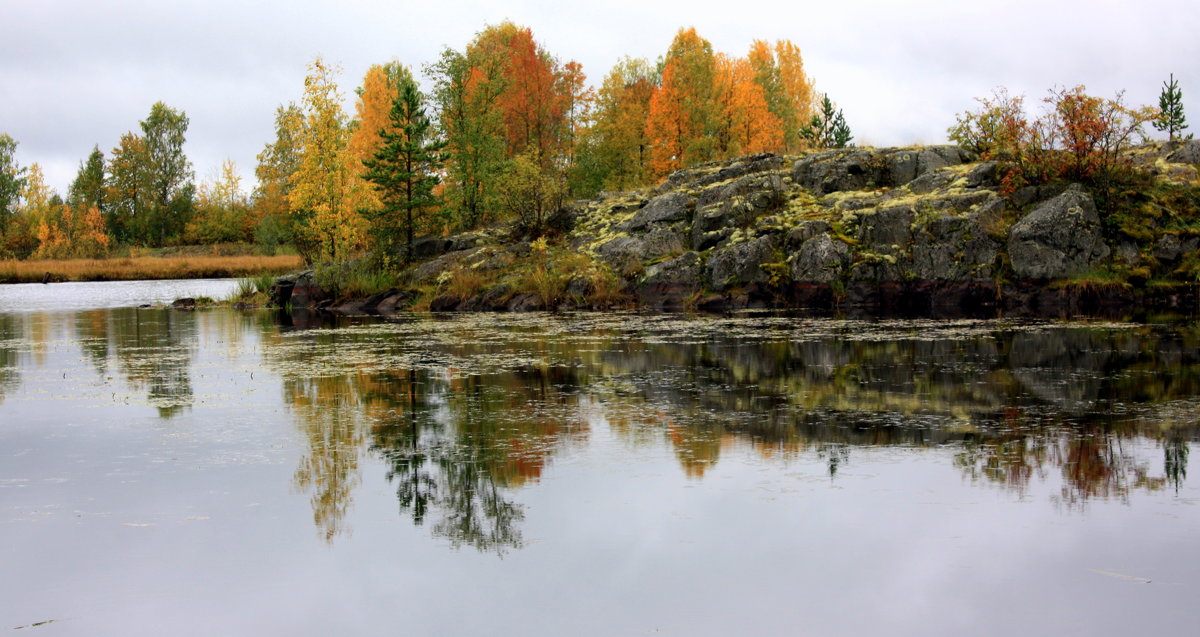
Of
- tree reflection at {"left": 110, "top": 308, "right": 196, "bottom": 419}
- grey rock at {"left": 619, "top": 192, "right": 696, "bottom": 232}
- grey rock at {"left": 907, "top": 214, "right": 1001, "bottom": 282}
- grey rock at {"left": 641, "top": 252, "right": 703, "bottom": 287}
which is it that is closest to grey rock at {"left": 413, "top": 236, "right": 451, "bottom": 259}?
grey rock at {"left": 619, "top": 192, "right": 696, "bottom": 232}

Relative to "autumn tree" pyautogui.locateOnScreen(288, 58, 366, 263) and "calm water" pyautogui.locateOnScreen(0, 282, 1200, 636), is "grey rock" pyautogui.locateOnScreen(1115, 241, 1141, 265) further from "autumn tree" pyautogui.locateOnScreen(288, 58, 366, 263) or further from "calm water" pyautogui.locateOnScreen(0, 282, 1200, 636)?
"autumn tree" pyautogui.locateOnScreen(288, 58, 366, 263)

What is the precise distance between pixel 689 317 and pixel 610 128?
24445 mm

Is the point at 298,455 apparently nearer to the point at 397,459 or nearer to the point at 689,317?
the point at 397,459

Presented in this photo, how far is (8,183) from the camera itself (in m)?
90.6

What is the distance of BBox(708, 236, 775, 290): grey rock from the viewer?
100ft

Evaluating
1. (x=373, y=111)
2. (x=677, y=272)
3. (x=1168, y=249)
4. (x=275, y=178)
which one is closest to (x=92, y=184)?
(x=275, y=178)

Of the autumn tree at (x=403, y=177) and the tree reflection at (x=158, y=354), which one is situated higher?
the autumn tree at (x=403, y=177)

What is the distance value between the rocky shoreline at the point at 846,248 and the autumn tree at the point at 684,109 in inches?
296

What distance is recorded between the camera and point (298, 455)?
29.2 feet

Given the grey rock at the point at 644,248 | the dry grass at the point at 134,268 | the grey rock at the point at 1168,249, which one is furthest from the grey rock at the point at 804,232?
the dry grass at the point at 134,268

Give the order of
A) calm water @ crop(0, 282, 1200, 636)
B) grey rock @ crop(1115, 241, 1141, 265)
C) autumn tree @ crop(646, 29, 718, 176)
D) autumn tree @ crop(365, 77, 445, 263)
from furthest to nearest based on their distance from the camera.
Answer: autumn tree @ crop(646, 29, 718, 176) → autumn tree @ crop(365, 77, 445, 263) → grey rock @ crop(1115, 241, 1141, 265) → calm water @ crop(0, 282, 1200, 636)

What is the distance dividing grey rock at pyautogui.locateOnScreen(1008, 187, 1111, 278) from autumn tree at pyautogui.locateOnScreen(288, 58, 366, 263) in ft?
88.7

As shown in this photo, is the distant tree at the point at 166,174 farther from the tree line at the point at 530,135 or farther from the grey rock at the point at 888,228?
the grey rock at the point at 888,228

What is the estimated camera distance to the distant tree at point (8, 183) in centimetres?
8806
